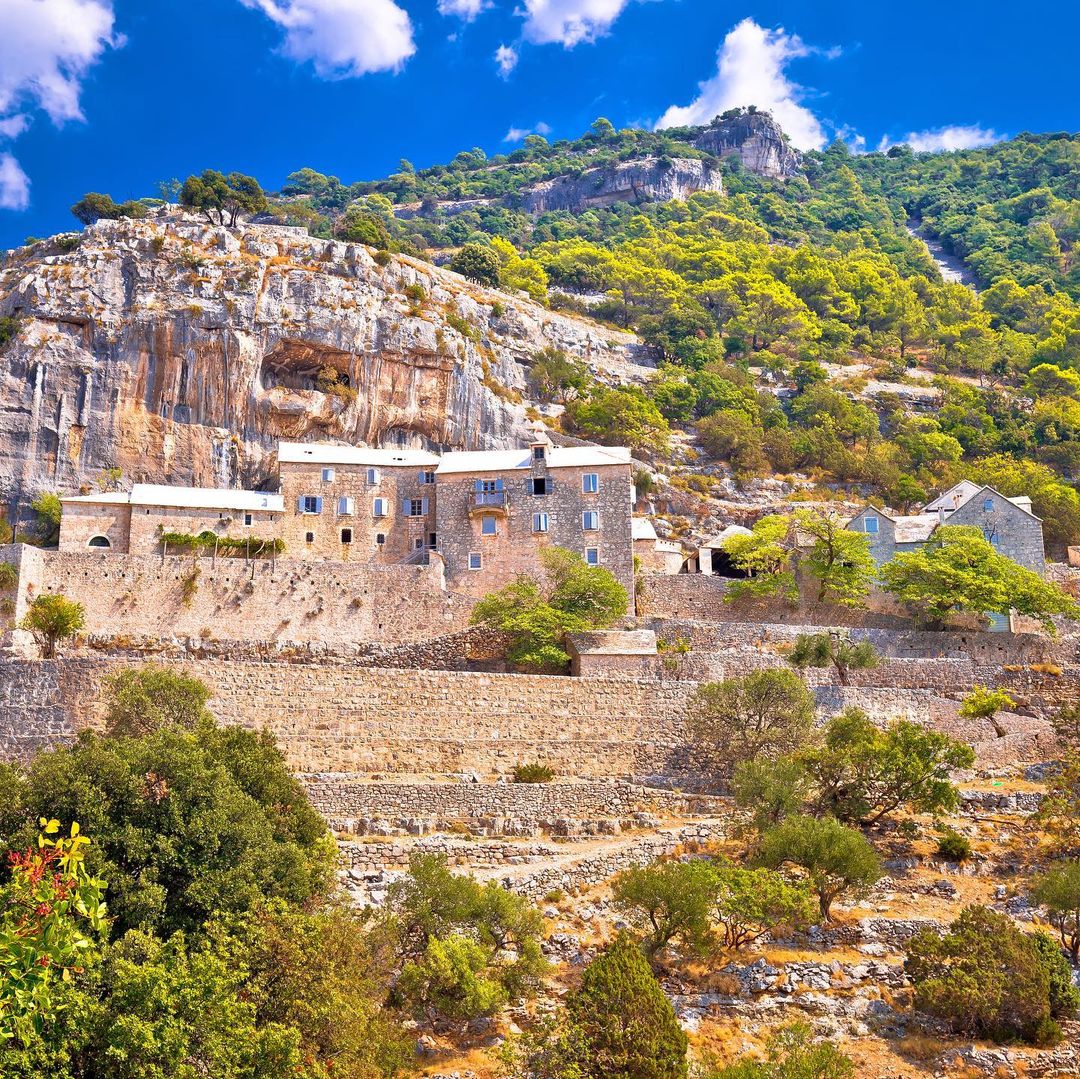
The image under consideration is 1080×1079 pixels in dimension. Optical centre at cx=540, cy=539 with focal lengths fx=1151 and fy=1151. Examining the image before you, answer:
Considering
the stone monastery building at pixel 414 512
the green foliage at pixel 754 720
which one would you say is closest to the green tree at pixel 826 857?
the green foliage at pixel 754 720

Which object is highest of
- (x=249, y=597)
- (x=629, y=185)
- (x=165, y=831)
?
(x=629, y=185)

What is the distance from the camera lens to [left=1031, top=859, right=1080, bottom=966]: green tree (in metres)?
26.9

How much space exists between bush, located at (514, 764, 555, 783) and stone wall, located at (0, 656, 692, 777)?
0.73 meters

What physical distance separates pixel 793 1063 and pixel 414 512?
3912 cm

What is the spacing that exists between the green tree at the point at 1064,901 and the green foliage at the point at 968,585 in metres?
25.6

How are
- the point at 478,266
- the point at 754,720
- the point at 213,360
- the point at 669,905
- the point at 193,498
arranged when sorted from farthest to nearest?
the point at 478,266 → the point at 213,360 → the point at 193,498 → the point at 754,720 → the point at 669,905

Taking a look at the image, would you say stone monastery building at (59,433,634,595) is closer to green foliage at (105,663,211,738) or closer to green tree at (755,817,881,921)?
green foliage at (105,663,211,738)

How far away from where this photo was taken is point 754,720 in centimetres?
3788

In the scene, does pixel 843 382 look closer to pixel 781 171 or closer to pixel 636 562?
pixel 636 562

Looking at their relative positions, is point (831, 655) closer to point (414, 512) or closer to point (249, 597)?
point (414, 512)

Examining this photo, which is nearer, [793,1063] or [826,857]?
[793,1063]

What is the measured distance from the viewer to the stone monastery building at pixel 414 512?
52.4 metres

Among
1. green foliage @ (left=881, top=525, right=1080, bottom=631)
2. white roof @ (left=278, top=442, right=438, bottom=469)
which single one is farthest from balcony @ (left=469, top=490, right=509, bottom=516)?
green foliage @ (left=881, top=525, right=1080, bottom=631)

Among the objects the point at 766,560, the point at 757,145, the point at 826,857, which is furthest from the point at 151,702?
the point at 757,145
